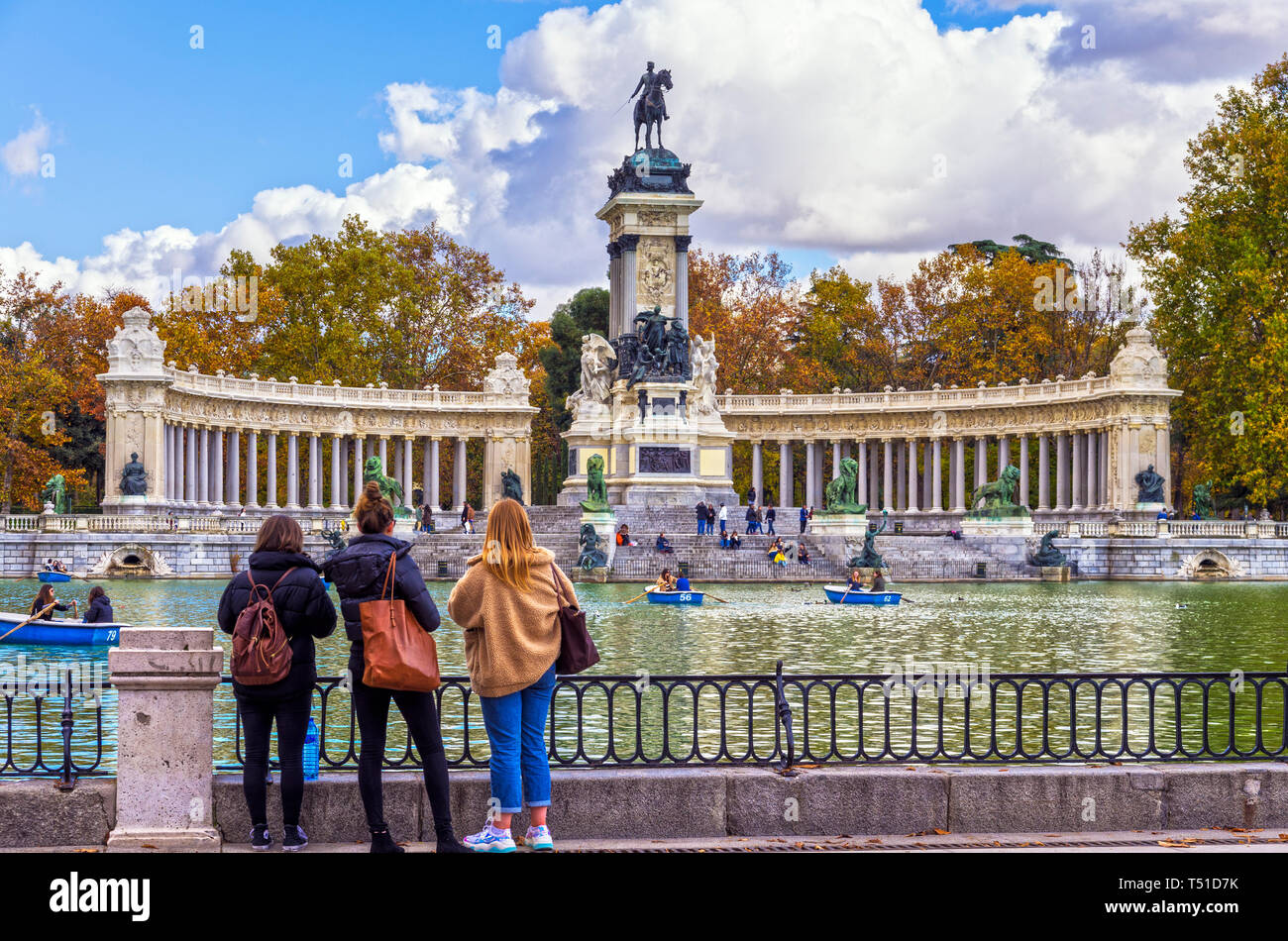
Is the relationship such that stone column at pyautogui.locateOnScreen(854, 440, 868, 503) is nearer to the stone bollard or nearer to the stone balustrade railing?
the stone balustrade railing

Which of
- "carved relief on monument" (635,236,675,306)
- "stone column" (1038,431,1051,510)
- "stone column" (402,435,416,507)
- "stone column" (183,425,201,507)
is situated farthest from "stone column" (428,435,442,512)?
"stone column" (1038,431,1051,510)

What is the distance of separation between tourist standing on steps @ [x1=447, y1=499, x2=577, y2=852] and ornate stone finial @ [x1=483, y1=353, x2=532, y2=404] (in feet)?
229

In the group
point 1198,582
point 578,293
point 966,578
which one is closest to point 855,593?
point 966,578

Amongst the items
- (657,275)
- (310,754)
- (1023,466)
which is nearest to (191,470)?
(657,275)

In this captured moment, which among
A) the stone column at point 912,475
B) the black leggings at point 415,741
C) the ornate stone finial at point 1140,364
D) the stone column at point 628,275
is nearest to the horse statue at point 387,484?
the stone column at point 628,275

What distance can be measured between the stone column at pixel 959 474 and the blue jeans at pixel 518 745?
6528cm

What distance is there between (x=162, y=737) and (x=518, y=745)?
7.45 ft

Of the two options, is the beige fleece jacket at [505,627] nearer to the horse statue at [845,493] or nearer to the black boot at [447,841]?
the black boot at [447,841]

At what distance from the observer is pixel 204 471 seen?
2835 inches

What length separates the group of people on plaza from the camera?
9.65 metres

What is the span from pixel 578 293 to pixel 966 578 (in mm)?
45207

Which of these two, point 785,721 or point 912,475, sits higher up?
point 912,475

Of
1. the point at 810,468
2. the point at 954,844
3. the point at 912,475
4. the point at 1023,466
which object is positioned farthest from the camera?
the point at 810,468

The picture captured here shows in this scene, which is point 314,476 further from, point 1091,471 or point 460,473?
point 1091,471
